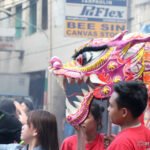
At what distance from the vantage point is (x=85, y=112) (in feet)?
10.5

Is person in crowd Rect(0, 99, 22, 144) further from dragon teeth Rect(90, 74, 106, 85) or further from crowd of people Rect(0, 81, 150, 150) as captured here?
dragon teeth Rect(90, 74, 106, 85)

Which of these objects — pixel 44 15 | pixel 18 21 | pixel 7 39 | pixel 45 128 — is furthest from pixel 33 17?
pixel 45 128

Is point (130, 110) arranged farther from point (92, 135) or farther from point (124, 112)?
point (92, 135)

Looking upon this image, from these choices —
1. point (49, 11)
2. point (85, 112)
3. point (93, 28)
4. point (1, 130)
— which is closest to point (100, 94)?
point (85, 112)

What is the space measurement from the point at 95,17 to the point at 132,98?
419 inches

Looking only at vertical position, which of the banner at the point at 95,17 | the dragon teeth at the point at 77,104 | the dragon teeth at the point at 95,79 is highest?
the banner at the point at 95,17

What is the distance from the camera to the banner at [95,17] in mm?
13242

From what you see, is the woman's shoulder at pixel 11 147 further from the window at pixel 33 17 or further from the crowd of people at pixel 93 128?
the window at pixel 33 17

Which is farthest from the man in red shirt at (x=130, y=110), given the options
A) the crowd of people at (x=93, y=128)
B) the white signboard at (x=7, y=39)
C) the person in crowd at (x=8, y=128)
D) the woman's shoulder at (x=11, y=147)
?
the white signboard at (x=7, y=39)

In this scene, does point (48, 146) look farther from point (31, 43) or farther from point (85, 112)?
point (31, 43)

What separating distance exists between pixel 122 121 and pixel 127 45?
0.65 m

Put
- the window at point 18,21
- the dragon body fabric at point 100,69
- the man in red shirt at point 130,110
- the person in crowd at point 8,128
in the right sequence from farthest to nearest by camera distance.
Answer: the window at point 18,21 < the person in crowd at point 8,128 < the dragon body fabric at point 100,69 < the man in red shirt at point 130,110

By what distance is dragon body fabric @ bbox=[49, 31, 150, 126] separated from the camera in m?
3.21

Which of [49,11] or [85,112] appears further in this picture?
[49,11]
